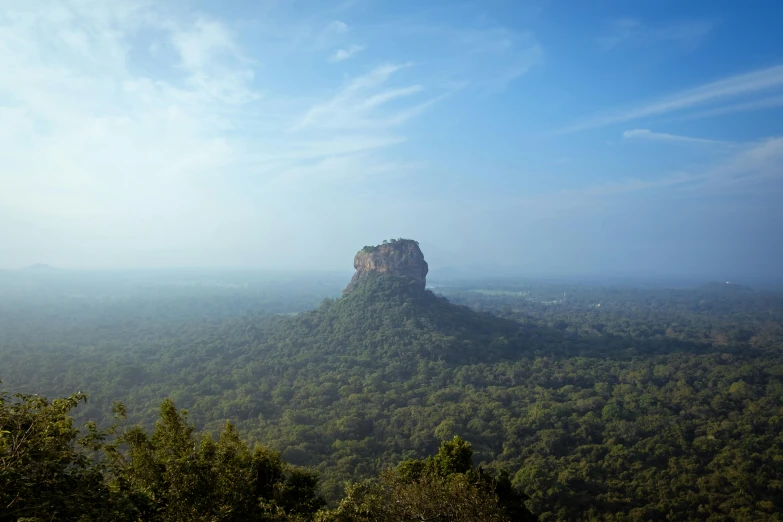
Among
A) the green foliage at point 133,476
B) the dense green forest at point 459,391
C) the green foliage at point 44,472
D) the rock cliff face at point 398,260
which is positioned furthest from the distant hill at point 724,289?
the green foliage at point 44,472

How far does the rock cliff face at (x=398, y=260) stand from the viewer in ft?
188

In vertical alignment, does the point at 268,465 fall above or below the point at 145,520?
below

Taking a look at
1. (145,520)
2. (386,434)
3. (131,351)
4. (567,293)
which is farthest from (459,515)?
(567,293)

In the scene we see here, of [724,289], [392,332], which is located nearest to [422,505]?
[392,332]

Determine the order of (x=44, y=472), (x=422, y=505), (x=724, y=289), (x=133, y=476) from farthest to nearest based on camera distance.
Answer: (x=724, y=289)
(x=133, y=476)
(x=422, y=505)
(x=44, y=472)

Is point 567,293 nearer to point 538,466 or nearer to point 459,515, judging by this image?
point 538,466

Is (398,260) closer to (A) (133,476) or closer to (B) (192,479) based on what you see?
(A) (133,476)

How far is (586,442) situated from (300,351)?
2964 cm

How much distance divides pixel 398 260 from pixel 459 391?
86.3ft

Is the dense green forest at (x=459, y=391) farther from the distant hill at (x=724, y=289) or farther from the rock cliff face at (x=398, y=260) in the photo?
the distant hill at (x=724, y=289)

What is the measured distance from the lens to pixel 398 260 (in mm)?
57438

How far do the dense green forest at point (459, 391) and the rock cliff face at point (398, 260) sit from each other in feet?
7.76

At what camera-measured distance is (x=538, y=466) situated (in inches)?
864

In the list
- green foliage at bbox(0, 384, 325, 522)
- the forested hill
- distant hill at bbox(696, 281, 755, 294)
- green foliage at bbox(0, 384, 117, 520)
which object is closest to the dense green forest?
the forested hill
